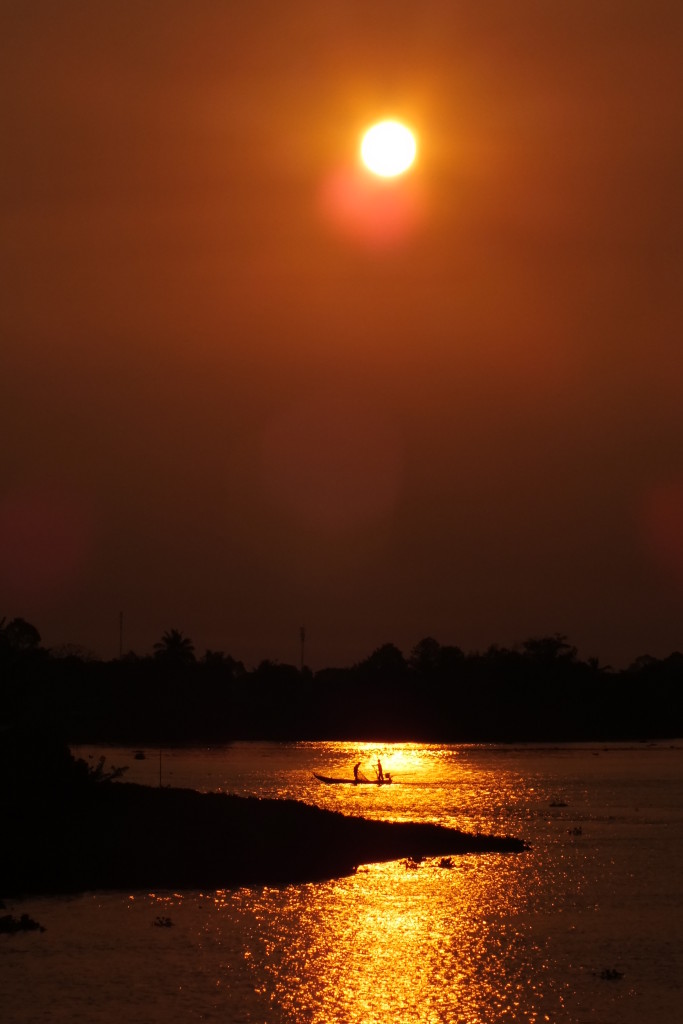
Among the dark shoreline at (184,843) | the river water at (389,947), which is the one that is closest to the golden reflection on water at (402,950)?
the river water at (389,947)

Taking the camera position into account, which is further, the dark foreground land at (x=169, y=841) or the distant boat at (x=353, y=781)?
the distant boat at (x=353, y=781)

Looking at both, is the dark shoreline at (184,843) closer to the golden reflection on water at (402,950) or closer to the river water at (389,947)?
the river water at (389,947)

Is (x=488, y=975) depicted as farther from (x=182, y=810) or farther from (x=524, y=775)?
(x=524, y=775)

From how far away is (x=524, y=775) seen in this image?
139125 millimetres

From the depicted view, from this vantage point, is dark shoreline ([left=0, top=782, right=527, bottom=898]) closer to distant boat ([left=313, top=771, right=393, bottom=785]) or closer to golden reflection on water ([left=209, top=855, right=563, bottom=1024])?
golden reflection on water ([left=209, top=855, right=563, bottom=1024])

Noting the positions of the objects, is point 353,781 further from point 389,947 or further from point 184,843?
point 389,947

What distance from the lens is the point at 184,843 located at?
2235 inches

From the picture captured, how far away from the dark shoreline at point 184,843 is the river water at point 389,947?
7.05ft

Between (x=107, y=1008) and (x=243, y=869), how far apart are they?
856 inches

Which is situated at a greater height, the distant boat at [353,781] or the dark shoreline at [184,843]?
the distant boat at [353,781]

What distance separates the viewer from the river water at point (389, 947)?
34000 millimetres

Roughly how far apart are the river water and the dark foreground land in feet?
7.39

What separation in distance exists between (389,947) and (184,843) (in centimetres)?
1720

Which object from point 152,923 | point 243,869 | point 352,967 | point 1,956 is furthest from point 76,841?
point 352,967
